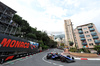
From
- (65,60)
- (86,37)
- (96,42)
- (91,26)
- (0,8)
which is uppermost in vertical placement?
(0,8)

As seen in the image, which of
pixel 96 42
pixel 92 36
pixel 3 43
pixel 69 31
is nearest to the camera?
pixel 3 43

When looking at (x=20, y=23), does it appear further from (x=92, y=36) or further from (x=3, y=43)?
(x=92, y=36)

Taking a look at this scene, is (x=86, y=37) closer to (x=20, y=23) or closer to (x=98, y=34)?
(x=98, y=34)

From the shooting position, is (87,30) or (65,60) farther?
(87,30)

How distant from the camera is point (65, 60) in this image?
838 cm

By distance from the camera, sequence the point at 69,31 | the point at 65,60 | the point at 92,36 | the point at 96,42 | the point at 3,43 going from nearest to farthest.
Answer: the point at 65,60, the point at 3,43, the point at 96,42, the point at 92,36, the point at 69,31

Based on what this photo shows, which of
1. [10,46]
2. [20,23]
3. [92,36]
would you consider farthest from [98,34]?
[20,23]

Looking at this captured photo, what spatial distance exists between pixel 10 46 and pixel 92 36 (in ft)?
134

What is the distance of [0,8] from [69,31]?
199 ft

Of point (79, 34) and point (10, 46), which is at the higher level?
point (79, 34)

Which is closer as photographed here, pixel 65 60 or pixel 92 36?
pixel 65 60

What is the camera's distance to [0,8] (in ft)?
74.5

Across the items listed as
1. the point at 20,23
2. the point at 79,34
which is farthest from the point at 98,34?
the point at 20,23

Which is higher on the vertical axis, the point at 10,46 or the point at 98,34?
the point at 98,34
